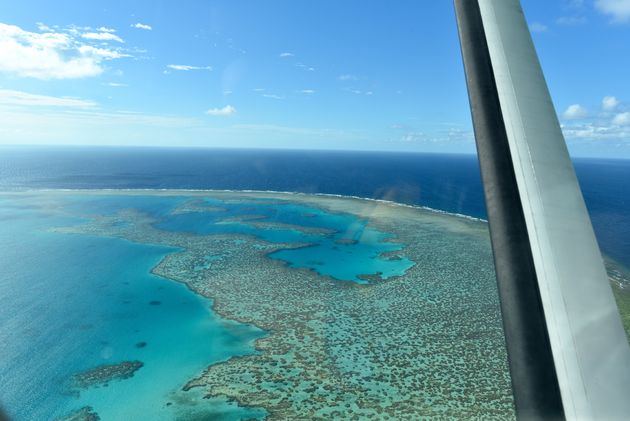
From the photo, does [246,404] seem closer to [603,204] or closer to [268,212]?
[268,212]

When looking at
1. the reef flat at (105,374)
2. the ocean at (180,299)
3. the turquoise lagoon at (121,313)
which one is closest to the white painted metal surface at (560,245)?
the ocean at (180,299)

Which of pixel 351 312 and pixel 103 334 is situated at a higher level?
pixel 351 312

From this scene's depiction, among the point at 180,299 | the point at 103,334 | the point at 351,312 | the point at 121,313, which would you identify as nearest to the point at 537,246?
the point at 351,312

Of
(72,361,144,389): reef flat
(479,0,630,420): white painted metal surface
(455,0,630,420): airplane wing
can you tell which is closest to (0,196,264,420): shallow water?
(72,361,144,389): reef flat

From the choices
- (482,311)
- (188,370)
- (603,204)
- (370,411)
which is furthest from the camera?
(603,204)

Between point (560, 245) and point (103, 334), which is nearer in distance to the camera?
point (560, 245)

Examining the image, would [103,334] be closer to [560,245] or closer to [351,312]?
[351,312]

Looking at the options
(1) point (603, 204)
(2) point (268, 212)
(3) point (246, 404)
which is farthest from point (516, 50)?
(1) point (603, 204)
